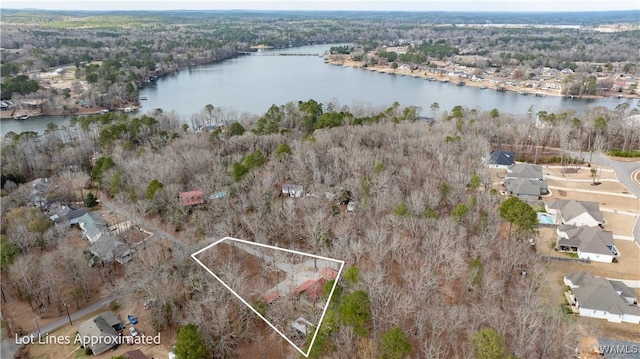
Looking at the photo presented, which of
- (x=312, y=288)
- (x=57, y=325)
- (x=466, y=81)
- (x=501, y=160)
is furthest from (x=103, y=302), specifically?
(x=466, y=81)

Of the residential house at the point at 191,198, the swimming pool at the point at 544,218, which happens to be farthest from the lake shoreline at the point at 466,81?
the residential house at the point at 191,198

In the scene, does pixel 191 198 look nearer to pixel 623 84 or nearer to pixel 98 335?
pixel 98 335

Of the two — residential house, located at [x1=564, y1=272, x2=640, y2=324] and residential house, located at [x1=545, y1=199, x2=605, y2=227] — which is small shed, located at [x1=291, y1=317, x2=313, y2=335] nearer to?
residential house, located at [x1=564, y1=272, x2=640, y2=324]

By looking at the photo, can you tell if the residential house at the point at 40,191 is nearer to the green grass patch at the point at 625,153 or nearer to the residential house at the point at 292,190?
the residential house at the point at 292,190

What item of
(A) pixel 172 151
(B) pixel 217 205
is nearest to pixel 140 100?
(A) pixel 172 151

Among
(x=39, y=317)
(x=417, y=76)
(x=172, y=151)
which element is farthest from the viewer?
(x=417, y=76)

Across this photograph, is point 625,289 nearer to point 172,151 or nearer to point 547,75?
point 172,151
